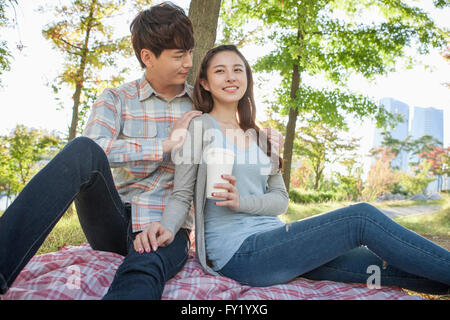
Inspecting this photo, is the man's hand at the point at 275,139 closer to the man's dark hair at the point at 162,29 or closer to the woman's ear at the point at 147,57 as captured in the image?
the man's dark hair at the point at 162,29

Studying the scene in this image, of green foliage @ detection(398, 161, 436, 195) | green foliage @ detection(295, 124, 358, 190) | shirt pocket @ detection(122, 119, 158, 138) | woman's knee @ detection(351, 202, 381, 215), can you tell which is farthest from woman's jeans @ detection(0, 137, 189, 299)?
green foliage @ detection(398, 161, 436, 195)

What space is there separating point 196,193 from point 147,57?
0.94 m

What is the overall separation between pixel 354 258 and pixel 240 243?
67 cm

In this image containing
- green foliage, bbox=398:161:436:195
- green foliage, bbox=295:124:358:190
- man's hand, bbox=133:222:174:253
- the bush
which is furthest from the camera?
green foliage, bbox=398:161:436:195

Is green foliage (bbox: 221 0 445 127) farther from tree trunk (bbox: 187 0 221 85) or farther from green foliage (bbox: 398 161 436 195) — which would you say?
green foliage (bbox: 398 161 436 195)

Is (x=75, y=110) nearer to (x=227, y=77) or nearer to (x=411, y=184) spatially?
(x=227, y=77)

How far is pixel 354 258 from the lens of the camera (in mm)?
2010

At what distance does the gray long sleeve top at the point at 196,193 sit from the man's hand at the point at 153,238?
0.06 m

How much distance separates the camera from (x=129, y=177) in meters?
2.20

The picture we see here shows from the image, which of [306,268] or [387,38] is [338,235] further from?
[387,38]

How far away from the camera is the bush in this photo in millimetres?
11766

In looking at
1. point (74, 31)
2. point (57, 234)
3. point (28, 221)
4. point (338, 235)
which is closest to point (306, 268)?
point (338, 235)

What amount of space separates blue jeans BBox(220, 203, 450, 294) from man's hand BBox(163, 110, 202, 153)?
0.66 meters

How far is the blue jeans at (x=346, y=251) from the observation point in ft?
5.52
